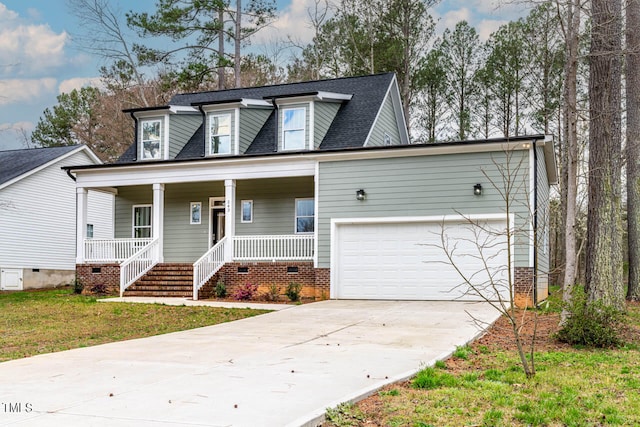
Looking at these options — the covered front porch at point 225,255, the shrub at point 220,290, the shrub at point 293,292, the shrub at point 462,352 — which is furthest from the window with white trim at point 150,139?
the shrub at point 462,352

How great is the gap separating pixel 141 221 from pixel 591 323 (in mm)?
17218

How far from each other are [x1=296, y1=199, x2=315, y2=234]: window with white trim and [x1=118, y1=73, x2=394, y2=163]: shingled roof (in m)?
1.81

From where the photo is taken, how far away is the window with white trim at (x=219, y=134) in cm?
2097

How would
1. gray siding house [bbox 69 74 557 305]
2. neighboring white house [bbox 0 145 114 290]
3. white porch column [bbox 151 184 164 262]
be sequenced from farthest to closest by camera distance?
1. neighboring white house [bbox 0 145 114 290]
2. white porch column [bbox 151 184 164 262]
3. gray siding house [bbox 69 74 557 305]

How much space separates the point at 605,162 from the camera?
10508 mm

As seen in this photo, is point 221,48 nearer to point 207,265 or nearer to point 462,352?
point 207,265

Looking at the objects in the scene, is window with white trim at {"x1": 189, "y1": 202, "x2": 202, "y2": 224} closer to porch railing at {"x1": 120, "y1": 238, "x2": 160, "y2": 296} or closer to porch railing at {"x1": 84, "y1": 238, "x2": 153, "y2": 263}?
porch railing at {"x1": 84, "y1": 238, "x2": 153, "y2": 263}

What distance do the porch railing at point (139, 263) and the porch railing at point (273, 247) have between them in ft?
9.21

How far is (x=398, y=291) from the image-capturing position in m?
16.7

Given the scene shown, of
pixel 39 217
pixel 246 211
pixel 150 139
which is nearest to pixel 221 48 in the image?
pixel 150 139

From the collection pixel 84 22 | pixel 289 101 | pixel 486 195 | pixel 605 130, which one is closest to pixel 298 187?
pixel 289 101

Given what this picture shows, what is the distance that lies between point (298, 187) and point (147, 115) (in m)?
6.38

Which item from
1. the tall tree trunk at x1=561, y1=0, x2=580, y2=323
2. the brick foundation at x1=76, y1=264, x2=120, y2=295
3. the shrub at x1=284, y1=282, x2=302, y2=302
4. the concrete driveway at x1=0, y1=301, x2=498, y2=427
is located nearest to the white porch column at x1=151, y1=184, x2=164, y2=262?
the brick foundation at x1=76, y1=264, x2=120, y2=295

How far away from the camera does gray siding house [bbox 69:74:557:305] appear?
15.8 m
